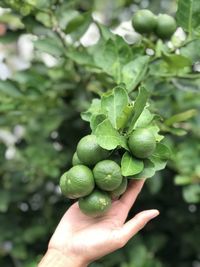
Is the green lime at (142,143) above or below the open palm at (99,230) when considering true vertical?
above

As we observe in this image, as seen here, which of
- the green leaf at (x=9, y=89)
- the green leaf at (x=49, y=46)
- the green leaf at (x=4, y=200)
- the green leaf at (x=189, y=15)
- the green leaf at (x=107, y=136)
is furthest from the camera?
the green leaf at (x=4, y=200)

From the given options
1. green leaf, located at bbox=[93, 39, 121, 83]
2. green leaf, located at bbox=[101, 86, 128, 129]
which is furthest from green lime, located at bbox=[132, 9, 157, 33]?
green leaf, located at bbox=[101, 86, 128, 129]

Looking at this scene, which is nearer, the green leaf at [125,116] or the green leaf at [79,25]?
the green leaf at [125,116]

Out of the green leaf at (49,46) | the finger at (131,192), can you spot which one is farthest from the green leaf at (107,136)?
the green leaf at (49,46)

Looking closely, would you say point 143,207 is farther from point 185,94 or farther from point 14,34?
point 14,34

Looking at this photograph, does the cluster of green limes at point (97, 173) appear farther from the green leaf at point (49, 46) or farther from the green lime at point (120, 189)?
the green leaf at point (49, 46)

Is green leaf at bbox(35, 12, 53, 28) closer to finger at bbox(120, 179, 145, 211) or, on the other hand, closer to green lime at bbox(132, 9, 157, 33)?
green lime at bbox(132, 9, 157, 33)
